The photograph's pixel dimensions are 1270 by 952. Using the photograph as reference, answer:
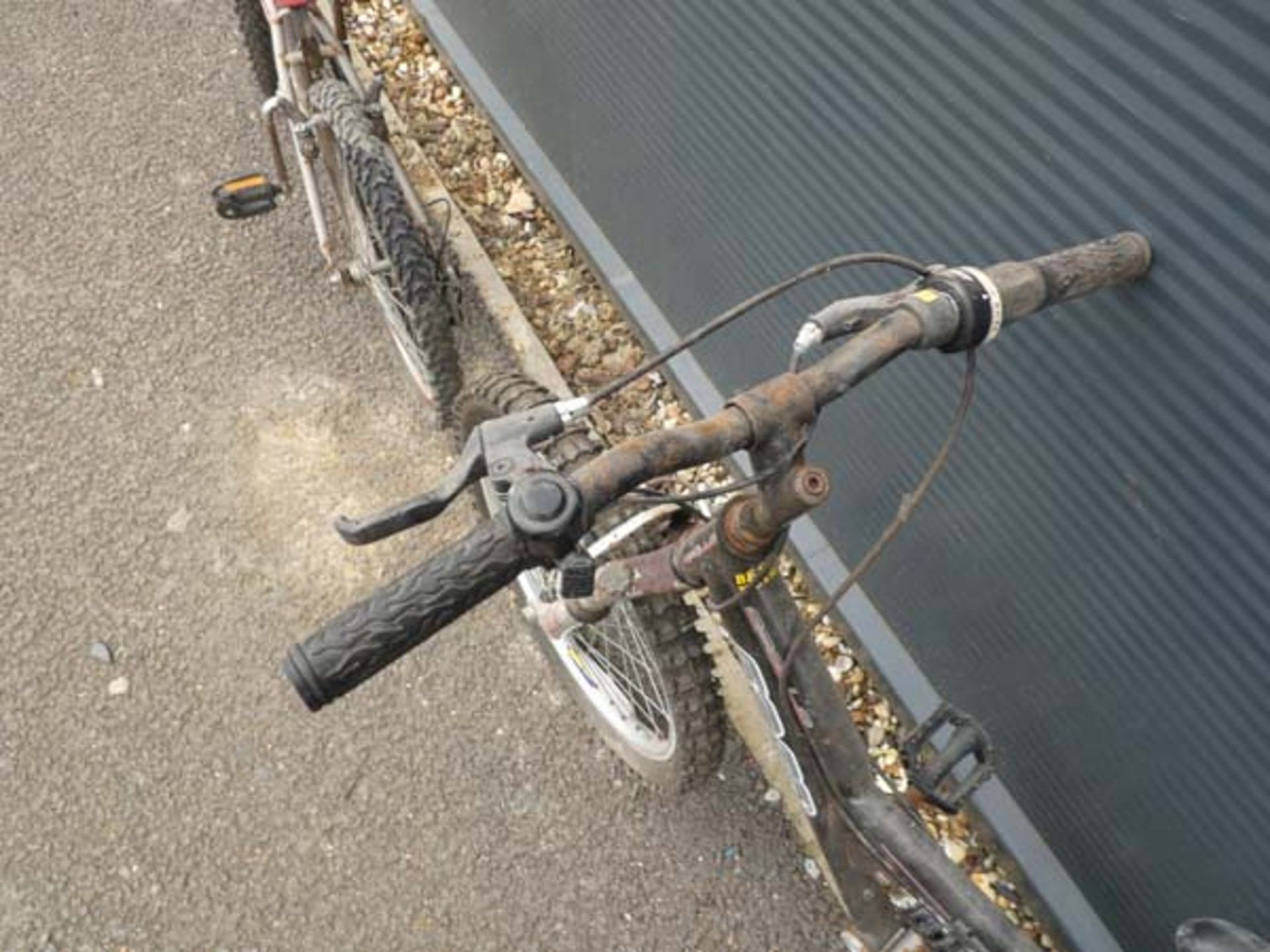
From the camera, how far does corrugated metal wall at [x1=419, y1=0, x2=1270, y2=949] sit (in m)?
1.70

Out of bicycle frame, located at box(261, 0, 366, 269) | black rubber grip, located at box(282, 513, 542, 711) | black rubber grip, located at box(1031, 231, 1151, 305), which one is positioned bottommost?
bicycle frame, located at box(261, 0, 366, 269)

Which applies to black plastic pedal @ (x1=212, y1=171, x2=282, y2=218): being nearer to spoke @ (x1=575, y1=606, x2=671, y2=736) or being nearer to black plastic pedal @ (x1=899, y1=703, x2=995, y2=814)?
spoke @ (x1=575, y1=606, x2=671, y2=736)

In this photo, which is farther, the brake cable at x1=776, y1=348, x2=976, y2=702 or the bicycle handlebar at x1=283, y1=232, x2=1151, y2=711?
the brake cable at x1=776, y1=348, x2=976, y2=702

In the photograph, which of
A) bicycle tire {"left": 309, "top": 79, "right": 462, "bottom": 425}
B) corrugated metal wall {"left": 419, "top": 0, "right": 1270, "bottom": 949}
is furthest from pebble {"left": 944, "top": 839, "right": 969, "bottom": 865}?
bicycle tire {"left": 309, "top": 79, "right": 462, "bottom": 425}

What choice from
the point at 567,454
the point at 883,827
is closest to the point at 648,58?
the point at 567,454

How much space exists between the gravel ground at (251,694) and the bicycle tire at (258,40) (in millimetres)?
582

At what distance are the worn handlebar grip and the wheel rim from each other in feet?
4.61

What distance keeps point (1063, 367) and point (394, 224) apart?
1.94 m

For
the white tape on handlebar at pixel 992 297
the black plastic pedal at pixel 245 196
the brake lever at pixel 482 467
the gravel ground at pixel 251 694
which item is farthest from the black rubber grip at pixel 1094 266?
the black plastic pedal at pixel 245 196

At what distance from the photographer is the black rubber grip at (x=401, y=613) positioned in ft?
4.17

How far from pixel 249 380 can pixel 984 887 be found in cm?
288

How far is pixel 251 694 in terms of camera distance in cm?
308

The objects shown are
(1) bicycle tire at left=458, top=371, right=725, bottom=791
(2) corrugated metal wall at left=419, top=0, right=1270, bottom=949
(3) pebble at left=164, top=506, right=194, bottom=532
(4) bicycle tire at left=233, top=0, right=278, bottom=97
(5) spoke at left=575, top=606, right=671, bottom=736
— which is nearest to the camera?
(2) corrugated metal wall at left=419, top=0, right=1270, bottom=949

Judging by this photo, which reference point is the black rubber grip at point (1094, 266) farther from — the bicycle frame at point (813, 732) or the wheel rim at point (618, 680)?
the wheel rim at point (618, 680)
